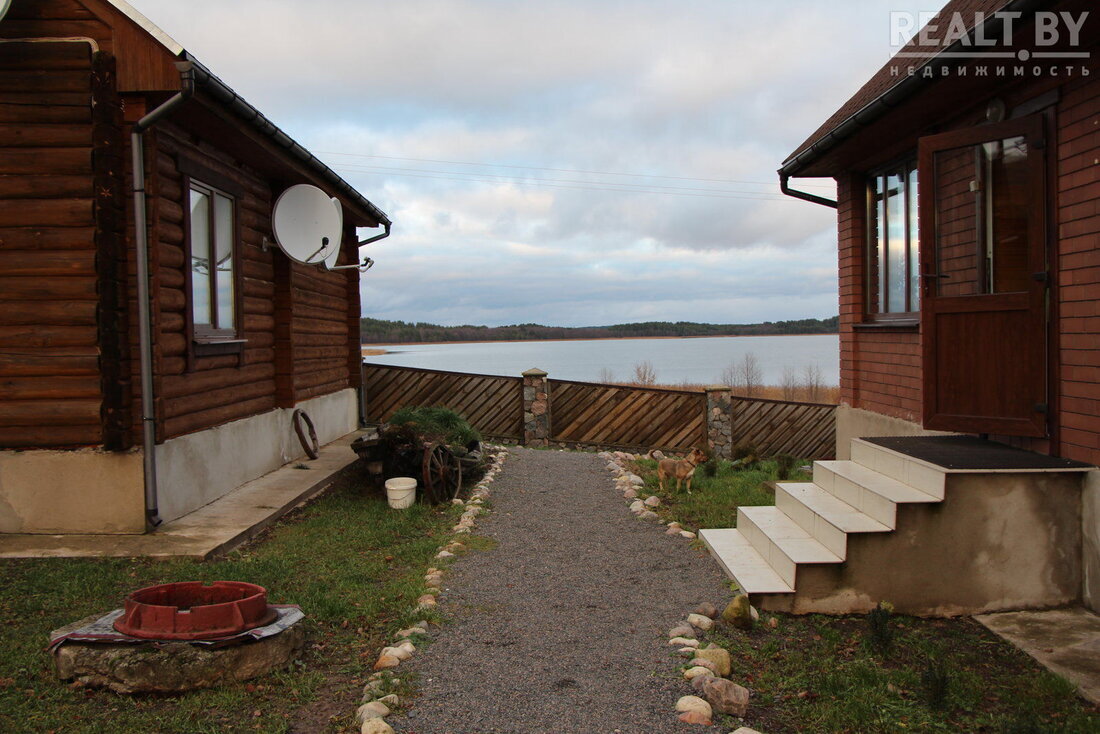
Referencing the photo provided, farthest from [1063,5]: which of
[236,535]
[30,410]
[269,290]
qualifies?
[269,290]

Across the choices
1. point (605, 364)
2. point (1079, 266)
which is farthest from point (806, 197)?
point (605, 364)

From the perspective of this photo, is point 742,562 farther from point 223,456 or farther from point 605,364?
point 605,364

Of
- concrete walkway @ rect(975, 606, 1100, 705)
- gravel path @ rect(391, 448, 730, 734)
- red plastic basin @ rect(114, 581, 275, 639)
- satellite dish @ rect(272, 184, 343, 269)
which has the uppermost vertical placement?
satellite dish @ rect(272, 184, 343, 269)

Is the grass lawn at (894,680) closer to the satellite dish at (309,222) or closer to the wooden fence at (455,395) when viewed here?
the satellite dish at (309,222)

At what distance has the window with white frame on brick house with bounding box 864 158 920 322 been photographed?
22.6 ft

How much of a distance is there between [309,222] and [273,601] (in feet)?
16.8

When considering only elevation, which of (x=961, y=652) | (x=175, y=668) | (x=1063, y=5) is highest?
(x=1063, y=5)

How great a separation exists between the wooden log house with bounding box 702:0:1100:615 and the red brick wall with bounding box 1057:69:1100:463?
0.01 meters

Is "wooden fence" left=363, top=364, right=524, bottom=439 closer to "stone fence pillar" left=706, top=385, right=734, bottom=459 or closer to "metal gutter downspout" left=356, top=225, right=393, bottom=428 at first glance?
"metal gutter downspout" left=356, top=225, right=393, bottom=428

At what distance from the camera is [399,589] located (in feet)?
15.5

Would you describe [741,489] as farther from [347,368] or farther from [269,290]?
[347,368]

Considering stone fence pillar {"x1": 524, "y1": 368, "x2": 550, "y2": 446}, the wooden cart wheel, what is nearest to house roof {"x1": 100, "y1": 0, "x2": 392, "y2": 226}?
the wooden cart wheel

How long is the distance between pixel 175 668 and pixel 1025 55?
18.4 ft

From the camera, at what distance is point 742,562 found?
5051 millimetres
